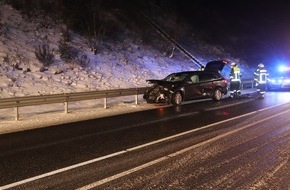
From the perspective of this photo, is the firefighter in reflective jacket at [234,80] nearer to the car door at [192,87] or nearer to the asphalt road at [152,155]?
the car door at [192,87]

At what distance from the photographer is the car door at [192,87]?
1764 cm

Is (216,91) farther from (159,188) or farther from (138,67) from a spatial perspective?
(159,188)

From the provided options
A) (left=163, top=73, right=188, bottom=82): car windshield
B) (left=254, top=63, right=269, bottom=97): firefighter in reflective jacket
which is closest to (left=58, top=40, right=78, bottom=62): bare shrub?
(left=163, top=73, right=188, bottom=82): car windshield

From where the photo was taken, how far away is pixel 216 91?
19047 millimetres

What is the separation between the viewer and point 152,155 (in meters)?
7.48

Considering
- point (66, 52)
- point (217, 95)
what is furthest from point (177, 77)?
point (66, 52)

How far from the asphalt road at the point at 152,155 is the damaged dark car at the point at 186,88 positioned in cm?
481

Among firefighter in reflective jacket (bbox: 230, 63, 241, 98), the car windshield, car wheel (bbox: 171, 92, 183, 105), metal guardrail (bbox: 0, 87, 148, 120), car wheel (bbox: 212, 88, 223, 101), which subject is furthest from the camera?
firefighter in reflective jacket (bbox: 230, 63, 241, 98)

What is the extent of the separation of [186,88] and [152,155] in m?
10.3

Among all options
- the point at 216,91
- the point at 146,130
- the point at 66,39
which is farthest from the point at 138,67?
the point at 146,130

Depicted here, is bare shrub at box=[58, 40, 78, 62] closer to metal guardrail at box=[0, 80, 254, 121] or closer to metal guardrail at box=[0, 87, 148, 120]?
metal guardrail at box=[0, 80, 254, 121]

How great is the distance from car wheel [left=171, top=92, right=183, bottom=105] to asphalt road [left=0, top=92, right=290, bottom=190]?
15.4 feet

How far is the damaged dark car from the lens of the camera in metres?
17.1

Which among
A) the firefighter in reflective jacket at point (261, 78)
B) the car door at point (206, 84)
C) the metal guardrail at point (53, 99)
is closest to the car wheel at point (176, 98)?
the car door at point (206, 84)
